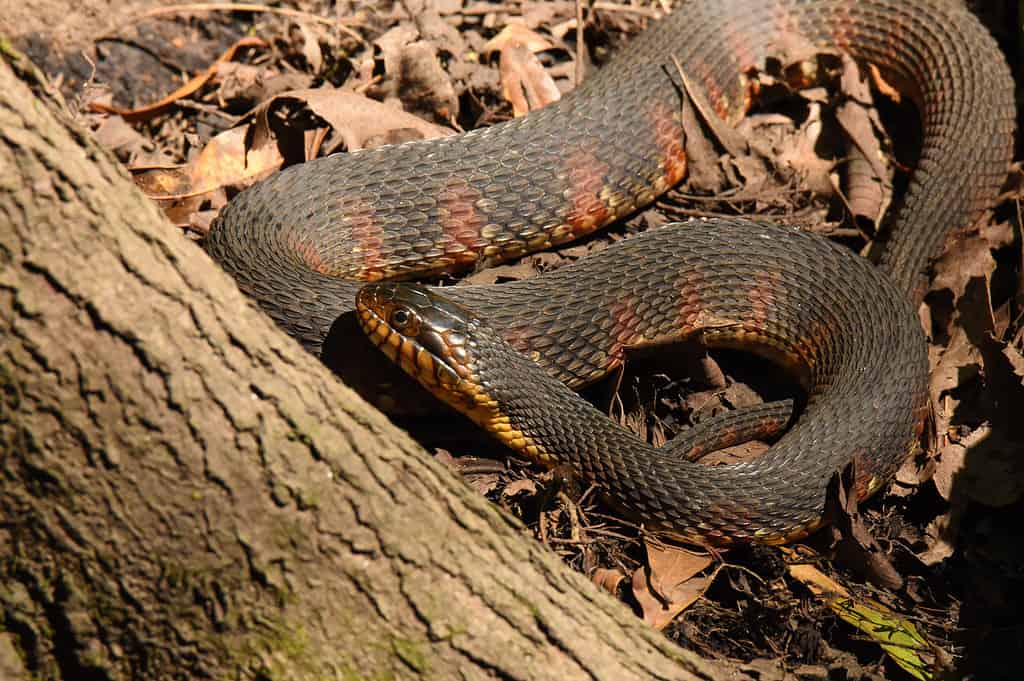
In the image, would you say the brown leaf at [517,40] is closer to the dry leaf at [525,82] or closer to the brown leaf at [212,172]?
the dry leaf at [525,82]

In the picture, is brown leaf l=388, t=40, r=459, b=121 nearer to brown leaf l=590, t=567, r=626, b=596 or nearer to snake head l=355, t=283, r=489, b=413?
snake head l=355, t=283, r=489, b=413

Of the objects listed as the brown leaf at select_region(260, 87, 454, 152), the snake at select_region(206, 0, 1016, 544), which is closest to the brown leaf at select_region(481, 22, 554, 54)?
the snake at select_region(206, 0, 1016, 544)

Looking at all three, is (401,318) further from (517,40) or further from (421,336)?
(517,40)

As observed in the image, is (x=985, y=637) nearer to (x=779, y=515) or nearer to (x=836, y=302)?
(x=779, y=515)

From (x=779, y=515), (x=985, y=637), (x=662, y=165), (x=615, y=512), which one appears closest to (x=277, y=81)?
(x=662, y=165)

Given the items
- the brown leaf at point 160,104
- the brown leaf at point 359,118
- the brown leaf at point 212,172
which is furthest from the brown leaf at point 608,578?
the brown leaf at point 160,104
